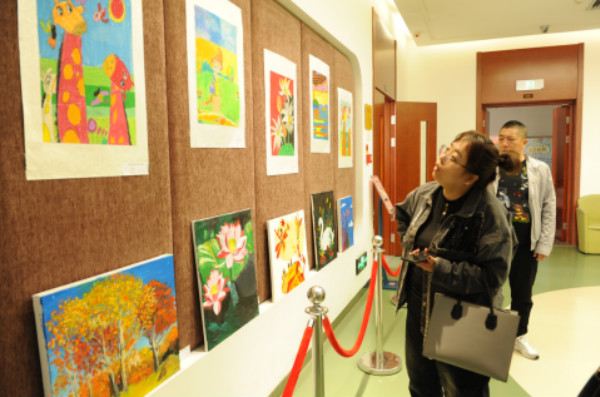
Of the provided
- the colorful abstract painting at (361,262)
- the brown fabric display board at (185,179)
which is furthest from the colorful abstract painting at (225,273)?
the colorful abstract painting at (361,262)

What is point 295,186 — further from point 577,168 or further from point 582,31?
point 582,31

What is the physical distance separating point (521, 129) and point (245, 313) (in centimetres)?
225

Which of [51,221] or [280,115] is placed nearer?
[51,221]

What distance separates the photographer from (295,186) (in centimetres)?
282

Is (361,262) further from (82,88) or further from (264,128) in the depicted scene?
(82,88)

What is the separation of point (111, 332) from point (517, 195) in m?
2.65

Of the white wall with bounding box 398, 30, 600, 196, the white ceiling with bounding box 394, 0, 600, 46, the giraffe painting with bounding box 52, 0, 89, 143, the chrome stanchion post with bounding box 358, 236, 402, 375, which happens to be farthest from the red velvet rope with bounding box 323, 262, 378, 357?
the white wall with bounding box 398, 30, 600, 196

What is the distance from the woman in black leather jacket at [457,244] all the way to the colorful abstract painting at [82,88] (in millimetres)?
1170

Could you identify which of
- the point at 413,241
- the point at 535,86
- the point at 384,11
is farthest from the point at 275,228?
the point at 535,86

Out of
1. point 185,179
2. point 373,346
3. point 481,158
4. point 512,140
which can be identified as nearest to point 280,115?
point 185,179

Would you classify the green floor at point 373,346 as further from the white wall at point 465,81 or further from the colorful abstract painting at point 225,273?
the white wall at point 465,81

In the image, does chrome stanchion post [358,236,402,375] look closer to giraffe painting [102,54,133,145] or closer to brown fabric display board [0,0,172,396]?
brown fabric display board [0,0,172,396]

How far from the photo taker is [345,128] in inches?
152

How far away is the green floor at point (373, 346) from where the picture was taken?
8.70 feet
